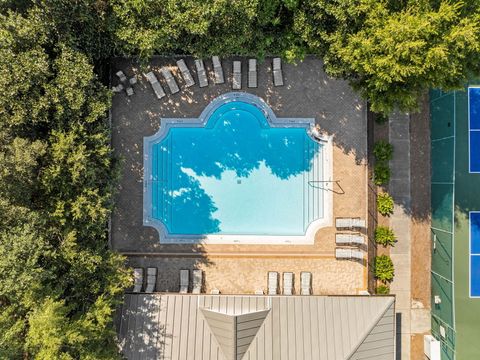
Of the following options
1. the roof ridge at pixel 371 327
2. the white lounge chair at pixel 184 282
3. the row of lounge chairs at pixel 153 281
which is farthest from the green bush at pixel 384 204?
the white lounge chair at pixel 184 282

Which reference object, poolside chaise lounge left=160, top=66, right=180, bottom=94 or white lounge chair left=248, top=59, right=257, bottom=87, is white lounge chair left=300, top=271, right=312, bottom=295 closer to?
white lounge chair left=248, top=59, right=257, bottom=87

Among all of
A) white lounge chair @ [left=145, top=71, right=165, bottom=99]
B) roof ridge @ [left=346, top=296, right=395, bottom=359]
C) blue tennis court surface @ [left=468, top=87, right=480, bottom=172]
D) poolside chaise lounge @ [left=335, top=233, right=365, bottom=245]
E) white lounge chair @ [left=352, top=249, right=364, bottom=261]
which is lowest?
roof ridge @ [left=346, top=296, right=395, bottom=359]

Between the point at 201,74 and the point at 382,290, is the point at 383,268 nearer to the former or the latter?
the point at 382,290

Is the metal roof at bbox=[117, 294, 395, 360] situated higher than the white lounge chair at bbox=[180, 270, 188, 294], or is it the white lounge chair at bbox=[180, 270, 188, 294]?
the white lounge chair at bbox=[180, 270, 188, 294]

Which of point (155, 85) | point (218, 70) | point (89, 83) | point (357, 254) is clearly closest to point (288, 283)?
point (357, 254)

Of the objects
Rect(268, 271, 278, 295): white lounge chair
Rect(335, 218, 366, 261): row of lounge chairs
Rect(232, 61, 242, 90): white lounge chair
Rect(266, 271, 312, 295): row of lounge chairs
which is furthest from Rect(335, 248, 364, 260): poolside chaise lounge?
Rect(232, 61, 242, 90): white lounge chair

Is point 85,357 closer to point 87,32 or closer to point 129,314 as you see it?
point 129,314
